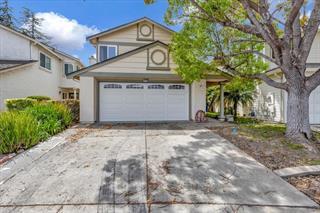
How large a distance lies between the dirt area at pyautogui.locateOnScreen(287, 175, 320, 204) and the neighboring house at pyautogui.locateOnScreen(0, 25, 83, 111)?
1644cm

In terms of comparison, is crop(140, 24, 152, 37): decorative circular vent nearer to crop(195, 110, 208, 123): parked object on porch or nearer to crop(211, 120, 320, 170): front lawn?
crop(195, 110, 208, 123): parked object on porch

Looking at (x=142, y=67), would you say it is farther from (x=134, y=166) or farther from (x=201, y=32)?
(x=134, y=166)

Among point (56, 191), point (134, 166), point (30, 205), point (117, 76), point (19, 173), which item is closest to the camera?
point (30, 205)

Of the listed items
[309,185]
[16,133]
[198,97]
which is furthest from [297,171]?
[198,97]

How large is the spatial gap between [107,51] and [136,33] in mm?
2510

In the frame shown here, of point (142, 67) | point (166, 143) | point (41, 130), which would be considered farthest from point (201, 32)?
point (41, 130)

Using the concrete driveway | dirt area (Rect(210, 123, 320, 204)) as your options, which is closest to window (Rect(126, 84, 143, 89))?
dirt area (Rect(210, 123, 320, 204))

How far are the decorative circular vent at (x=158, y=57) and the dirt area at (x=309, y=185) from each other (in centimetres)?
866

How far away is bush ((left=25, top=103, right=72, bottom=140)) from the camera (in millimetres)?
8055

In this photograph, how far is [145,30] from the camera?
15.1m

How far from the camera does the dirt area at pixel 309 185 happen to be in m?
3.65

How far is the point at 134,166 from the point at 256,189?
2.63 meters

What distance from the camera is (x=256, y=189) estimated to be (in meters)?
3.80

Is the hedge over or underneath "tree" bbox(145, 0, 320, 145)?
underneath
